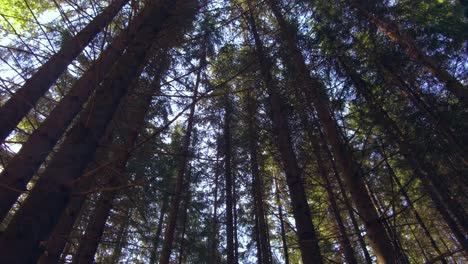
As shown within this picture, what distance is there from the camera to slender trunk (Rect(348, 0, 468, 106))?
5465mm

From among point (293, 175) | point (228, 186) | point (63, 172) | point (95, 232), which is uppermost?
point (228, 186)

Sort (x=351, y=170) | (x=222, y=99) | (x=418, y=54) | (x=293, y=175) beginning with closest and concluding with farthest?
1. (x=351, y=170)
2. (x=293, y=175)
3. (x=418, y=54)
4. (x=222, y=99)

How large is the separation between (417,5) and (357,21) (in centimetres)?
200

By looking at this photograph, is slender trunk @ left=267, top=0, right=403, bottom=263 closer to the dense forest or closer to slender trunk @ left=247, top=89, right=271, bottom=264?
the dense forest

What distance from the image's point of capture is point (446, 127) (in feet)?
20.0

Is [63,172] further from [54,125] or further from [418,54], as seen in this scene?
→ [418,54]

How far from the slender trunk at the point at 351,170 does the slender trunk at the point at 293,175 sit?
697 mm

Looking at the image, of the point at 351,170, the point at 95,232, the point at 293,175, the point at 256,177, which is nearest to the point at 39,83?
the point at 95,232

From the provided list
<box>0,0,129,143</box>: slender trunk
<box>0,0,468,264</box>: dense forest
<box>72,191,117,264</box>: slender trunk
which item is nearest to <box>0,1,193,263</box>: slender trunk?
<box>0,0,468,264</box>: dense forest

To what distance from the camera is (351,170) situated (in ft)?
12.1

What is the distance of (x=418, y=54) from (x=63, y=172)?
21.8ft

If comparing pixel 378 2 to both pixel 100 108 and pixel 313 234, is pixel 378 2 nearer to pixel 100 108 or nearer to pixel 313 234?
pixel 313 234

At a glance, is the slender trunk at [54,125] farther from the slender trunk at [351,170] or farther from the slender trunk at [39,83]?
the slender trunk at [351,170]

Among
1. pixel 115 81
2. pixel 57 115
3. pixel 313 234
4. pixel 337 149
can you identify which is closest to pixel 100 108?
pixel 115 81
